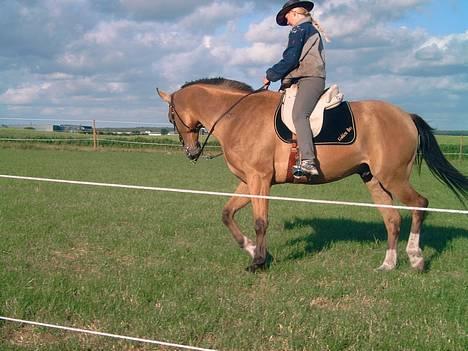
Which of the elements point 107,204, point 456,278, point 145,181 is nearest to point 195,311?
point 456,278

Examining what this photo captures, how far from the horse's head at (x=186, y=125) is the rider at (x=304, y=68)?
4.47ft

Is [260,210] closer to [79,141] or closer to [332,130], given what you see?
[332,130]

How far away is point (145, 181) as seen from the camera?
15906mm

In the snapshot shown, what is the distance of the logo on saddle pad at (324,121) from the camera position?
622 cm

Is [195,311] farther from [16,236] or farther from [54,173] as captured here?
[54,173]

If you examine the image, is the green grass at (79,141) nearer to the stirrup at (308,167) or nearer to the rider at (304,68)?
the rider at (304,68)

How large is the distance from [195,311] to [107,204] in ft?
21.6

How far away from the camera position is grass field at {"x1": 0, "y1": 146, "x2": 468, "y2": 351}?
13.4ft

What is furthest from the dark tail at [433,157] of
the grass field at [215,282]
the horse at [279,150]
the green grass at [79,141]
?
the green grass at [79,141]

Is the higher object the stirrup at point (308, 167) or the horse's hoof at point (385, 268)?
the stirrup at point (308, 167)

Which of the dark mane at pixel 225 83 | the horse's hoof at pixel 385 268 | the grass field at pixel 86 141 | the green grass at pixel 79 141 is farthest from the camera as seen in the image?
the grass field at pixel 86 141

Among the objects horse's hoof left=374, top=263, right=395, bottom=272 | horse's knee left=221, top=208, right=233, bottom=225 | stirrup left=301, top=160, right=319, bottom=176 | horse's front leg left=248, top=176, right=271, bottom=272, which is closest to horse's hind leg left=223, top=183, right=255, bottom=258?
horse's knee left=221, top=208, right=233, bottom=225

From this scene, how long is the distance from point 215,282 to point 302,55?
9.54 feet

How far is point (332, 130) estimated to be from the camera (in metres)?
6.27
